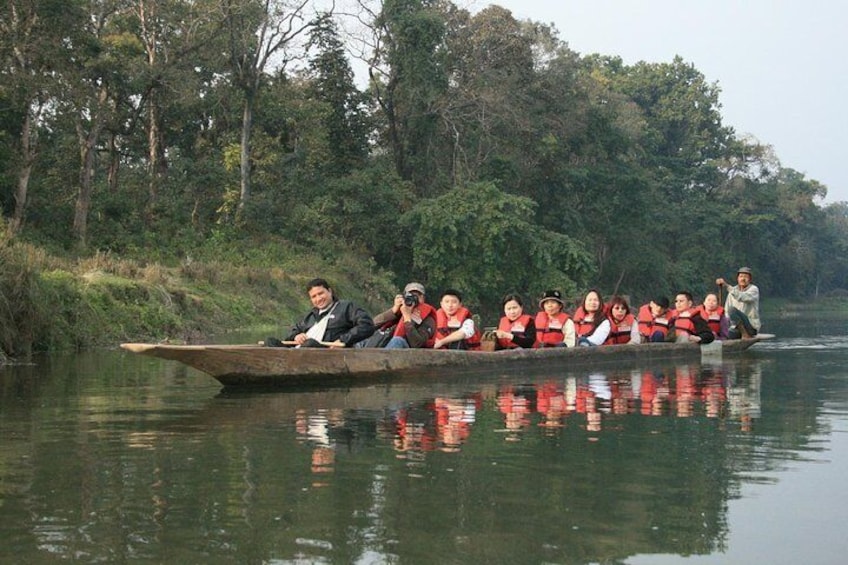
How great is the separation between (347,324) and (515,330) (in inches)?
110

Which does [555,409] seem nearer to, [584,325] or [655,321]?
[584,325]

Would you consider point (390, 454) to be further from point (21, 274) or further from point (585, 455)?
point (21, 274)

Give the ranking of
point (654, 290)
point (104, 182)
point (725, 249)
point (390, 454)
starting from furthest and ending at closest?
A: point (725, 249)
point (654, 290)
point (104, 182)
point (390, 454)

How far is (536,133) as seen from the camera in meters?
34.5

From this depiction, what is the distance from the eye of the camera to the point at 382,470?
20.4 ft

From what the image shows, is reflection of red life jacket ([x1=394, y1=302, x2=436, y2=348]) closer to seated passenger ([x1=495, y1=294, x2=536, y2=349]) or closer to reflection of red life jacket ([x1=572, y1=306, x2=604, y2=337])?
seated passenger ([x1=495, y1=294, x2=536, y2=349])

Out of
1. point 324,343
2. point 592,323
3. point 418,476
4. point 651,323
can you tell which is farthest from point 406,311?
point 418,476

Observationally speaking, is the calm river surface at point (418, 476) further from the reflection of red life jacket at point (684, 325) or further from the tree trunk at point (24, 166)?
the tree trunk at point (24, 166)

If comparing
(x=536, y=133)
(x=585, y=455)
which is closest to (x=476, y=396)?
(x=585, y=455)

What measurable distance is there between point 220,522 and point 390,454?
1959mm

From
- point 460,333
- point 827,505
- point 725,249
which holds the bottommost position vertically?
point 827,505

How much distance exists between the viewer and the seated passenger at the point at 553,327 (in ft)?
44.7

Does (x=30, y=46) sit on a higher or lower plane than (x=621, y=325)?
higher

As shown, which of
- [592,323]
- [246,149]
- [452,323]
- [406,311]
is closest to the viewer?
[406,311]
